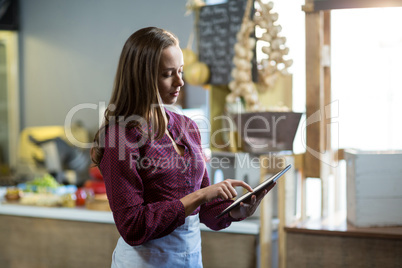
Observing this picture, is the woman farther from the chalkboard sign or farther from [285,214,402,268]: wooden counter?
the chalkboard sign

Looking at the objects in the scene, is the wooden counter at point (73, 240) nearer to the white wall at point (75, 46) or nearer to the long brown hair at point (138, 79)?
the long brown hair at point (138, 79)

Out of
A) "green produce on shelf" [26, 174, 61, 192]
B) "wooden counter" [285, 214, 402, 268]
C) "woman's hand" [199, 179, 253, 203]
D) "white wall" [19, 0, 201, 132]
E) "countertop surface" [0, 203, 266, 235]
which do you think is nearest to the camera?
"woman's hand" [199, 179, 253, 203]

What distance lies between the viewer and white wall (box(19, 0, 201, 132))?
5.70m

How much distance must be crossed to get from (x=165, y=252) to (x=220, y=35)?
1.71 metres

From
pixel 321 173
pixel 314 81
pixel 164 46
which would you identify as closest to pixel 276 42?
pixel 314 81

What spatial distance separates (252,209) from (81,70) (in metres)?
5.27

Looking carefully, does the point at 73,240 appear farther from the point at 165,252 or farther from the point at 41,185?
the point at 165,252

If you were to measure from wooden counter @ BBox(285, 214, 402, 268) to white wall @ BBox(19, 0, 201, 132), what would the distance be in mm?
3398

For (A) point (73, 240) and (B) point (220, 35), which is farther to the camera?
(B) point (220, 35)

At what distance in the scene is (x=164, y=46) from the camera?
4.22 feet

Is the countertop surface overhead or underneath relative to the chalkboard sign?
underneath

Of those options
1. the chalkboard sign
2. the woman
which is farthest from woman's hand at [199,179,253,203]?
the chalkboard sign

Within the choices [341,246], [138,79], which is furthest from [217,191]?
[341,246]

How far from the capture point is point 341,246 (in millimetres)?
2062
